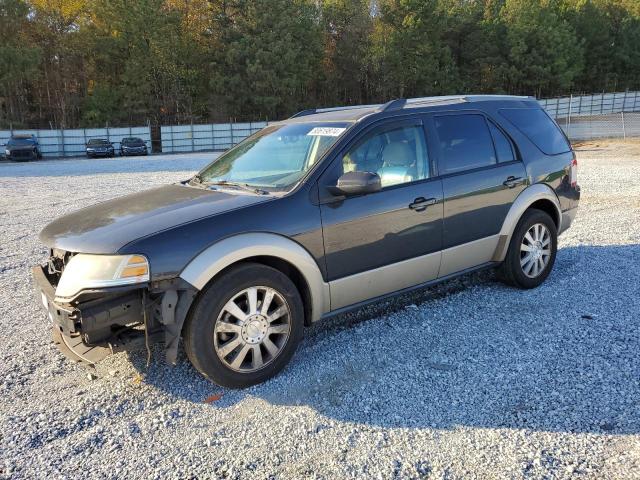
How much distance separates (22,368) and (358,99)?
59360 mm

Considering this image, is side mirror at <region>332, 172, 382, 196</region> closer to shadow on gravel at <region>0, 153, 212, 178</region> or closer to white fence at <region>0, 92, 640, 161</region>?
shadow on gravel at <region>0, 153, 212, 178</region>

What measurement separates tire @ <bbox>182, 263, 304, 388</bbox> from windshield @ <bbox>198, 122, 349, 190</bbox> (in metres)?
0.78

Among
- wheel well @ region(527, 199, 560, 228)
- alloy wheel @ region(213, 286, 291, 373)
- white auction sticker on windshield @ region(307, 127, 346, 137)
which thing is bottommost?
alloy wheel @ region(213, 286, 291, 373)

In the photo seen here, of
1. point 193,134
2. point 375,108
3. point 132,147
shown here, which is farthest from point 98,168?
point 375,108

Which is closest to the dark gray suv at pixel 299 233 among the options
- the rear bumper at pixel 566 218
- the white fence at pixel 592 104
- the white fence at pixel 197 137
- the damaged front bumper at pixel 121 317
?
the damaged front bumper at pixel 121 317

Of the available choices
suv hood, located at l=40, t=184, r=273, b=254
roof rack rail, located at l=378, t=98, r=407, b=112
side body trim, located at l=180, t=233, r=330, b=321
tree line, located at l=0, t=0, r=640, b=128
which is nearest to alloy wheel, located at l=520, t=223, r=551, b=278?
roof rack rail, located at l=378, t=98, r=407, b=112

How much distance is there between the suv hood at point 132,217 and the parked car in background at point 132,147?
1254 inches

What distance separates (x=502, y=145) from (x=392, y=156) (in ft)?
4.50

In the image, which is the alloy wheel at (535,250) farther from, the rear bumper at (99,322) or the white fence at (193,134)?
the white fence at (193,134)

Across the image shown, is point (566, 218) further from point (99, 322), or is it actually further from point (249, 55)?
point (249, 55)

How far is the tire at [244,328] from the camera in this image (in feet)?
10.7

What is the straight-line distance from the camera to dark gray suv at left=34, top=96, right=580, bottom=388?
10.4 feet

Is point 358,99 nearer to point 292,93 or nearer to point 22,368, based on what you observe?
point 292,93

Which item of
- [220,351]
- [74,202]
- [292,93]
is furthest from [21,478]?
[292,93]
